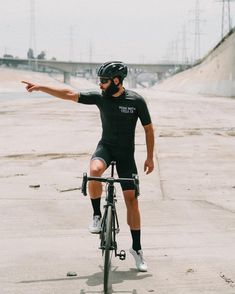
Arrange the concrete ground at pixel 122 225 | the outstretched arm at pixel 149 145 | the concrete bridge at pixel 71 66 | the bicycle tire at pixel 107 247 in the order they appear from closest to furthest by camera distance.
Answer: the bicycle tire at pixel 107 247, the concrete ground at pixel 122 225, the outstretched arm at pixel 149 145, the concrete bridge at pixel 71 66

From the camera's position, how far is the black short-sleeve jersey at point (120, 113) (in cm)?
577

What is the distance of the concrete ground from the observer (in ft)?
18.4

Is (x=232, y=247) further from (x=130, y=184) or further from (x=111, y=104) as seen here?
(x=111, y=104)

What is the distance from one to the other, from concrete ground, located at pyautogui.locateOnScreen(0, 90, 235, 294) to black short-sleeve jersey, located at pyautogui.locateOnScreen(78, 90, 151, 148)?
4.57 feet

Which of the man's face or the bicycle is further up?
the man's face

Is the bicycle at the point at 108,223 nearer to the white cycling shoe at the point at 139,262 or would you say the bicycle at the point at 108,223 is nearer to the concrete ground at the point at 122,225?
the concrete ground at the point at 122,225

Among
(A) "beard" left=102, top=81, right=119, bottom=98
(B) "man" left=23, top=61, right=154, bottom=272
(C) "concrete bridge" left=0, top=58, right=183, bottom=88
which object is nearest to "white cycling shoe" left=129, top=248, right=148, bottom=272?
(B) "man" left=23, top=61, right=154, bottom=272

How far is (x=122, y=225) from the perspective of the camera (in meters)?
8.09

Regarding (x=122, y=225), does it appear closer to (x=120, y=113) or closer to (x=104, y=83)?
(x=120, y=113)

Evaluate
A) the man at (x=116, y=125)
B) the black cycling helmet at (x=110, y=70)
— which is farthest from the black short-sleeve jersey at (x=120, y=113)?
the black cycling helmet at (x=110, y=70)

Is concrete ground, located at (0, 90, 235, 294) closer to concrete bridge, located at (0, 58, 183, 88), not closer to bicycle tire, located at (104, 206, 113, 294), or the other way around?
bicycle tire, located at (104, 206, 113, 294)

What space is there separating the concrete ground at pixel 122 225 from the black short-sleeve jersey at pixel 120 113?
1392 mm

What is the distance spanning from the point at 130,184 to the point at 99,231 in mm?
574

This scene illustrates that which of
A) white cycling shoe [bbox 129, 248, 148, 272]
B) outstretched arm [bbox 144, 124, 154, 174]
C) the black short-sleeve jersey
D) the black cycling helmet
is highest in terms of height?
the black cycling helmet
